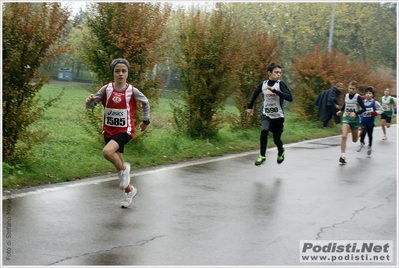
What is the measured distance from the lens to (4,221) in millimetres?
6594

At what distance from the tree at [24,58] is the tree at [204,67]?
5.73 meters

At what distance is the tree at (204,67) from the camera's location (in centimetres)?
1476

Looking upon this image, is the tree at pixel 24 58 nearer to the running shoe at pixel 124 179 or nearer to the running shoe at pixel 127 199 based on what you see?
the running shoe at pixel 124 179

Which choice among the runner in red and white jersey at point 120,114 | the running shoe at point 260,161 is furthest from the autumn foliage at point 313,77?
the runner in red and white jersey at point 120,114

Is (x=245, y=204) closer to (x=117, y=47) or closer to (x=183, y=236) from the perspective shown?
(x=183, y=236)

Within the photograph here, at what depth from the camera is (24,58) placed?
9070 mm

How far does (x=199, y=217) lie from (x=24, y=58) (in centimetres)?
368

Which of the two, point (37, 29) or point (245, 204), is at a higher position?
point (37, 29)

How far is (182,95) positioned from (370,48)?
147 feet

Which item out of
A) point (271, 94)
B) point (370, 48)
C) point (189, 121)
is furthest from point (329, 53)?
point (370, 48)

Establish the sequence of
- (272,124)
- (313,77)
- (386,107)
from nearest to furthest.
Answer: (272,124), (386,107), (313,77)

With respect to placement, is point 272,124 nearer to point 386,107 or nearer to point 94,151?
point 94,151

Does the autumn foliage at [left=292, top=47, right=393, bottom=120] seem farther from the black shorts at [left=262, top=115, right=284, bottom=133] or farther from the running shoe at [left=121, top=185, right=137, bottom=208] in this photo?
the running shoe at [left=121, top=185, right=137, bottom=208]

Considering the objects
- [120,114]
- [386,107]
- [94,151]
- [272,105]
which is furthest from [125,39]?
[386,107]
